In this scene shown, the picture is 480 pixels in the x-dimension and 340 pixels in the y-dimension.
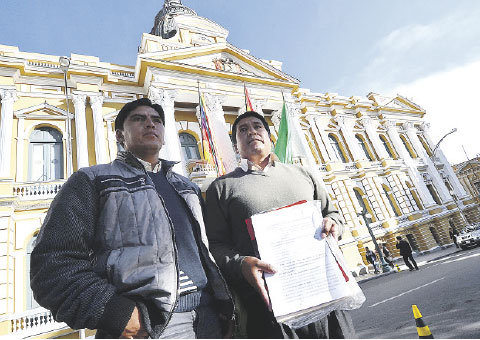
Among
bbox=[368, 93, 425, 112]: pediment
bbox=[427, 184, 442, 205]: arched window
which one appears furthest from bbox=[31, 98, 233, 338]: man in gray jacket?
bbox=[427, 184, 442, 205]: arched window

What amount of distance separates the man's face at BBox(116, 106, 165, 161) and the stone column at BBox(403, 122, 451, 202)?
2661cm

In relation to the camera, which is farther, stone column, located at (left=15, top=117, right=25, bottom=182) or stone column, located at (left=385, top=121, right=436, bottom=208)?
stone column, located at (left=385, top=121, right=436, bottom=208)

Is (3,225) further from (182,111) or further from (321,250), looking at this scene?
(321,250)

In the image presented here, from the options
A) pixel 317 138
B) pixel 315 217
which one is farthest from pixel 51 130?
pixel 317 138

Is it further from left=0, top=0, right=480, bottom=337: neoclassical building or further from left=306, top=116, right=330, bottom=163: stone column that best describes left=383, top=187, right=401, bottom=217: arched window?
left=306, top=116, right=330, bottom=163: stone column

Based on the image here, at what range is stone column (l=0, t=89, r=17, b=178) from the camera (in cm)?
919

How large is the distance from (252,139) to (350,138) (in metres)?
20.2

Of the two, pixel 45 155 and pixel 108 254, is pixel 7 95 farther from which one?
pixel 108 254

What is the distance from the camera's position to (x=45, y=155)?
10.7 m

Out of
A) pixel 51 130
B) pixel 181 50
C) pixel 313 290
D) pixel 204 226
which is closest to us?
pixel 313 290

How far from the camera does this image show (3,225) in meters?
8.44

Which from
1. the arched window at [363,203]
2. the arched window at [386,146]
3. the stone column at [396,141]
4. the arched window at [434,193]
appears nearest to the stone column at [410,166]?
the stone column at [396,141]

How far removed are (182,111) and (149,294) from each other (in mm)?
14185

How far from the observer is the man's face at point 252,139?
92.7 inches
